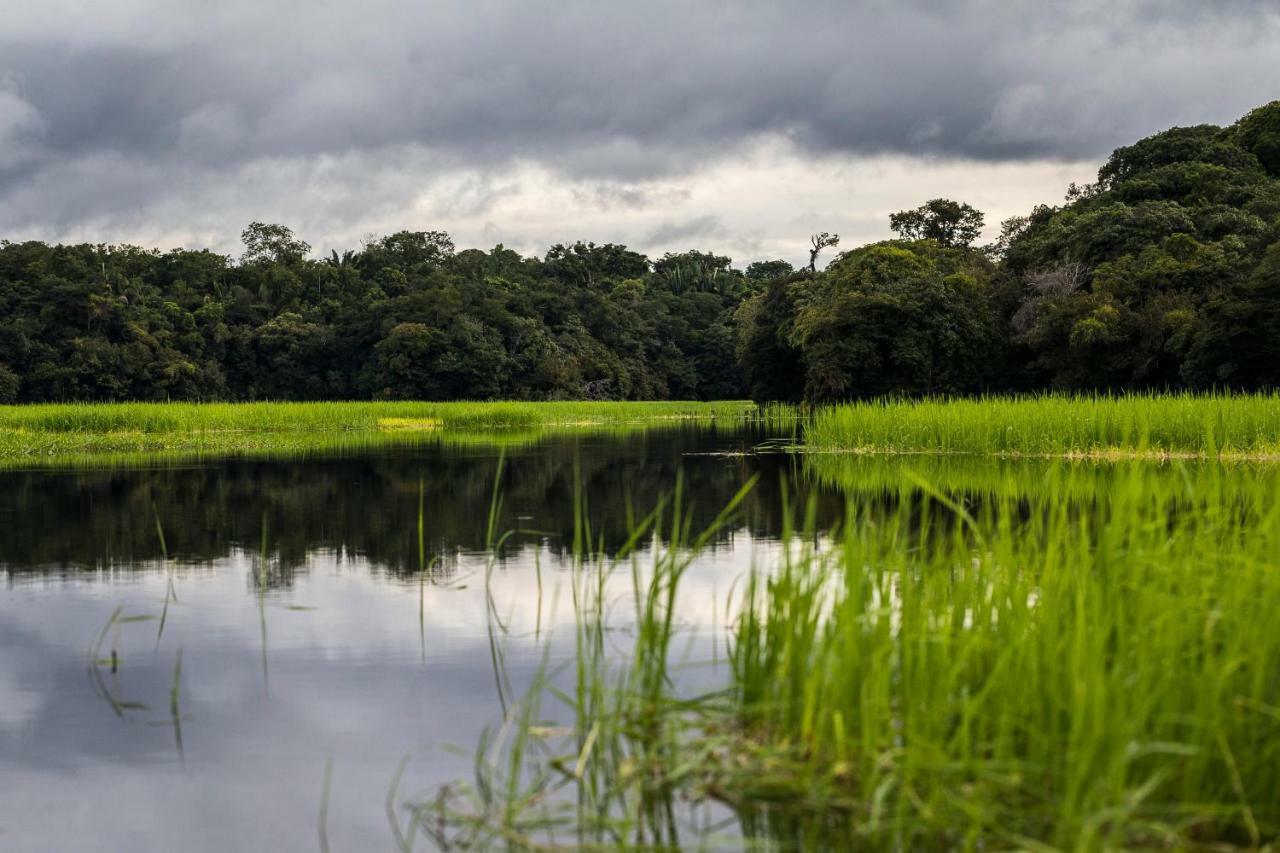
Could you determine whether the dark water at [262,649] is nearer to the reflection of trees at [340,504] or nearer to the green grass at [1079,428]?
the reflection of trees at [340,504]

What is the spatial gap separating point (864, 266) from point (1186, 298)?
1199cm

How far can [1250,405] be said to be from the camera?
19.6m

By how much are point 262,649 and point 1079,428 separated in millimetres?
16388

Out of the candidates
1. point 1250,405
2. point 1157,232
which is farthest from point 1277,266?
point 1250,405

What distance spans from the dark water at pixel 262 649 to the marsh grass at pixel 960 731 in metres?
0.67

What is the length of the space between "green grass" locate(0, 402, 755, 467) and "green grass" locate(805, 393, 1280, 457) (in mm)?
12920

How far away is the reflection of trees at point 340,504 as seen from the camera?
450 inches

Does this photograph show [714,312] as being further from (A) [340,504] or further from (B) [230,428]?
(A) [340,504]

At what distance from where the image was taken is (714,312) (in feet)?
289

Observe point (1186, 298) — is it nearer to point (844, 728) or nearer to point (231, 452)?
point (231, 452)

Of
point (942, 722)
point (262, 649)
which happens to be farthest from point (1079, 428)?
point (942, 722)

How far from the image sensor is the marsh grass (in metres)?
3.37

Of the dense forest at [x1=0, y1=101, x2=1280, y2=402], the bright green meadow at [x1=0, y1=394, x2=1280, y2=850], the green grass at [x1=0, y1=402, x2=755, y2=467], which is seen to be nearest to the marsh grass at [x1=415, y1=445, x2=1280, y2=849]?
the bright green meadow at [x1=0, y1=394, x2=1280, y2=850]

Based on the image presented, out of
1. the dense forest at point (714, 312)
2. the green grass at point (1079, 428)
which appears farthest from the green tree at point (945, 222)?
the green grass at point (1079, 428)
